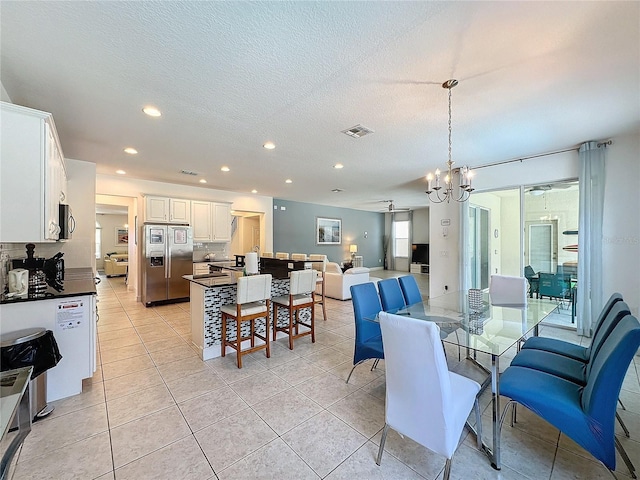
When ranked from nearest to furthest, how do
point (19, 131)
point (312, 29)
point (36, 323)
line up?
point (312, 29) < point (19, 131) < point (36, 323)

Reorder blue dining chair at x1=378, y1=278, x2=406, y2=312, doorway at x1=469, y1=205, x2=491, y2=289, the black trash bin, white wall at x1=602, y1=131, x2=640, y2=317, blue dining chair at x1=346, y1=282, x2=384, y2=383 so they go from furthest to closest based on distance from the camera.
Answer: doorway at x1=469, y1=205, x2=491, y2=289 < white wall at x1=602, y1=131, x2=640, y2=317 < blue dining chair at x1=378, y1=278, x2=406, y2=312 < blue dining chair at x1=346, y1=282, x2=384, y2=383 < the black trash bin

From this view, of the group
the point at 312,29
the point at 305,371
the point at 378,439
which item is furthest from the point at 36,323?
the point at 312,29

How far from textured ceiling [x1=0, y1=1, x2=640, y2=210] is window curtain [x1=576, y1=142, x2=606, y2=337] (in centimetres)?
37

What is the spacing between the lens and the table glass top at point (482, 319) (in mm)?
1977

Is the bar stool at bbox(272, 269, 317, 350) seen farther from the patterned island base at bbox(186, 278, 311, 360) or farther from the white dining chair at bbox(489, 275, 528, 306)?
the white dining chair at bbox(489, 275, 528, 306)

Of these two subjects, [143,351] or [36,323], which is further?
[143,351]

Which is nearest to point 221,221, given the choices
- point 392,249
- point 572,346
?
point 572,346

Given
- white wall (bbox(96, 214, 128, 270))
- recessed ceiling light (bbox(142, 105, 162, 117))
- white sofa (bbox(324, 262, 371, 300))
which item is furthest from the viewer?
white wall (bbox(96, 214, 128, 270))

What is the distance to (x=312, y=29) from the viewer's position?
1.70m

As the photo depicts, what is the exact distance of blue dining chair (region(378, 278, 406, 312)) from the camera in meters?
2.91

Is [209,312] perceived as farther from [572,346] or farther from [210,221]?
[210,221]

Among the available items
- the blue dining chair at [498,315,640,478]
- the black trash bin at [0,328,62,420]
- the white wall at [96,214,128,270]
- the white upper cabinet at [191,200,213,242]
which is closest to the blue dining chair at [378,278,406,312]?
the blue dining chair at [498,315,640,478]

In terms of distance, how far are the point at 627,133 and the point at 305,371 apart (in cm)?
489

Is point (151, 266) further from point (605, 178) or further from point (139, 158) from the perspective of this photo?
point (605, 178)
